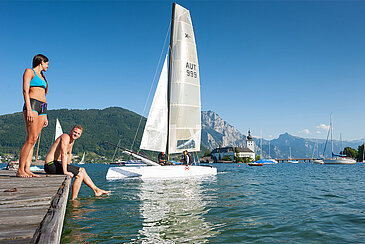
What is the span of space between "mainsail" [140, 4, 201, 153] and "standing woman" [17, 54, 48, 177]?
46.1ft

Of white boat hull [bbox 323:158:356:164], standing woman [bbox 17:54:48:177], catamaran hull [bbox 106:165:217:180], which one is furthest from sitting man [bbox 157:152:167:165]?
white boat hull [bbox 323:158:356:164]

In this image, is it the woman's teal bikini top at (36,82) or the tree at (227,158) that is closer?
the woman's teal bikini top at (36,82)

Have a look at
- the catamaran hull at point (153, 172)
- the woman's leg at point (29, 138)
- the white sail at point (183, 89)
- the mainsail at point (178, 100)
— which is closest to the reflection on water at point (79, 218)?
the woman's leg at point (29, 138)

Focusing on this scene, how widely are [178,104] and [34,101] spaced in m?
16.9

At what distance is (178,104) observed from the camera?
22297 mm

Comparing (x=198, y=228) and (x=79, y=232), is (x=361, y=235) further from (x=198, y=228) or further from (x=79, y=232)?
(x=79, y=232)

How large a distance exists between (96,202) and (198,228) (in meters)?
4.65

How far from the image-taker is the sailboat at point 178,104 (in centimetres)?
2058

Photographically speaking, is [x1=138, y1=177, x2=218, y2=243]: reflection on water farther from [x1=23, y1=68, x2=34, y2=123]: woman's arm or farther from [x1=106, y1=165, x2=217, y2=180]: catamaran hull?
[x1=106, y1=165, x2=217, y2=180]: catamaran hull

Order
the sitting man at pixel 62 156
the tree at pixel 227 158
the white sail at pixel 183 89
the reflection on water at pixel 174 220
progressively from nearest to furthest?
the reflection on water at pixel 174 220, the sitting man at pixel 62 156, the white sail at pixel 183 89, the tree at pixel 227 158

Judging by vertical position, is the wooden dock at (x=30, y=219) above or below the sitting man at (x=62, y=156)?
below

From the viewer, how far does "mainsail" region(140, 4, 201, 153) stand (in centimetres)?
2102

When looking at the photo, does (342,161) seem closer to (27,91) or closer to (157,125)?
(157,125)

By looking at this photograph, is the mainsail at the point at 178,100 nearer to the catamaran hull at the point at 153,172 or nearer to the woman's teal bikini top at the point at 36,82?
the catamaran hull at the point at 153,172
